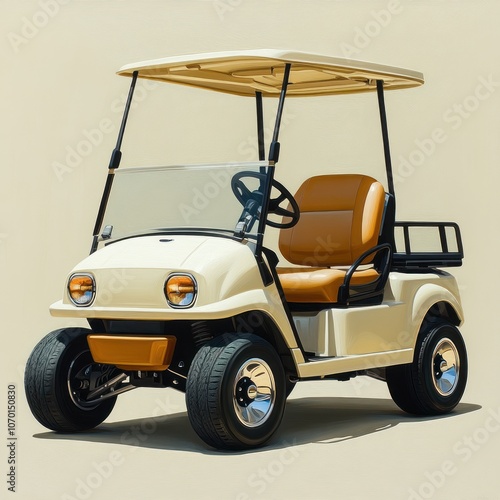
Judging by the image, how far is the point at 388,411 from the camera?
11.0 m

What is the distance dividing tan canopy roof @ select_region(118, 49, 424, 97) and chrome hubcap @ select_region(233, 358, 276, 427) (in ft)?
6.82

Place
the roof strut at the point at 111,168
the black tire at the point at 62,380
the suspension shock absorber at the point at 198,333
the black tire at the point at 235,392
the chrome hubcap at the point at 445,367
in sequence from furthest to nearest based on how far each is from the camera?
1. the chrome hubcap at the point at 445,367
2. the roof strut at the point at 111,168
3. the black tire at the point at 62,380
4. the suspension shock absorber at the point at 198,333
5. the black tire at the point at 235,392

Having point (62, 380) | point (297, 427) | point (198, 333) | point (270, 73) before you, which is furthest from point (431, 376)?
point (62, 380)

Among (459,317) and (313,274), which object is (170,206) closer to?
(313,274)

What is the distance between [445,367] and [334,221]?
143cm

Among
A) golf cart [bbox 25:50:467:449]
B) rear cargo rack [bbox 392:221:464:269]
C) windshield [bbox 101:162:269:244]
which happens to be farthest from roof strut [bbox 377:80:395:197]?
windshield [bbox 101:162:269:244]

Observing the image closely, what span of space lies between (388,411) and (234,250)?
2501 mm

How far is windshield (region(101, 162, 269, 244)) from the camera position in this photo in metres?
9.65

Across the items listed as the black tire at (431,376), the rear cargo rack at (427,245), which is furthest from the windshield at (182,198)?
the black tire at (431,376)

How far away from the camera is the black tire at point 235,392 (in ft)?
28.8

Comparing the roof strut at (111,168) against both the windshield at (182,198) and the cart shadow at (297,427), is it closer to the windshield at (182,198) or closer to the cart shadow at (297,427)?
the windshield at (182,198)

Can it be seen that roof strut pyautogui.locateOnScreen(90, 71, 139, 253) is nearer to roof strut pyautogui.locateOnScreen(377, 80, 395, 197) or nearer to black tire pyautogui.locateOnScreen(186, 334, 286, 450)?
black tire pyautogui.locateOnScreen(186, 334, 286, 450)

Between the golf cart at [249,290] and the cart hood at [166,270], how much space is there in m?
0.01

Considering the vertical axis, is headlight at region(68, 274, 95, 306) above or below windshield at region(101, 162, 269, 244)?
below
